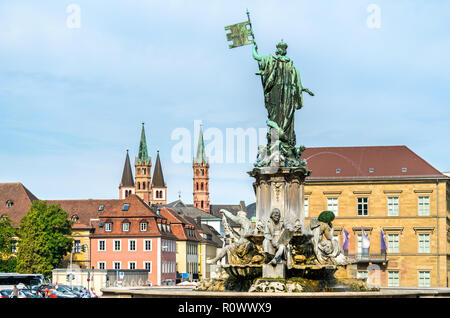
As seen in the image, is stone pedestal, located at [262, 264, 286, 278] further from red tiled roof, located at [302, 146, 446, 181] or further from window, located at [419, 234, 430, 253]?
window, located at [419, 234, 430, 253]

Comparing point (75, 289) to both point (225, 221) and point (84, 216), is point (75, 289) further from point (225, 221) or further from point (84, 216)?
point (84, 216)

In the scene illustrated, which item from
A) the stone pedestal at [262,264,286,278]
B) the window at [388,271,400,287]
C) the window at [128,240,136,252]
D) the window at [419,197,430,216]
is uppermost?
the window at [419,197,430,216]

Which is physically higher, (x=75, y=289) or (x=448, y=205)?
(x=448, y=205)

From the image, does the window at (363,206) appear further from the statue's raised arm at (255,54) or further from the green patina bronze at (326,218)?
the statue's raised arm at (255,54)

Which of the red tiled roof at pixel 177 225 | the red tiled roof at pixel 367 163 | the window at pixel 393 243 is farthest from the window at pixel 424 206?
the red tiled roof at pixel 177 225

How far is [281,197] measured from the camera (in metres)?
24.0

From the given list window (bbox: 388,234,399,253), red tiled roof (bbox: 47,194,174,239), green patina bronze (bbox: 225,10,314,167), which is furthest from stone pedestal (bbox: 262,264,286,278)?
red tiled roof (bbox: 47,194,174,239)

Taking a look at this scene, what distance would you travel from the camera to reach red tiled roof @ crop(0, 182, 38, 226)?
114 meters

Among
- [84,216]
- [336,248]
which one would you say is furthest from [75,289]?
[84,216]

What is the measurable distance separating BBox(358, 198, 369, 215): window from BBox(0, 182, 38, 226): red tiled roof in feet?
169

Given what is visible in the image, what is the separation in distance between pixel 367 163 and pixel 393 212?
5.34 metres

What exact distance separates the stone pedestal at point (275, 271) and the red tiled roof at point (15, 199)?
9468 cm

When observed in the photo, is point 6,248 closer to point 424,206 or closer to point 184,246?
point 184,246
